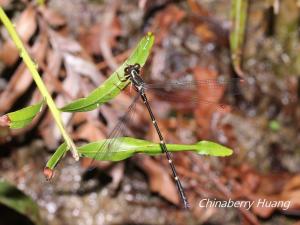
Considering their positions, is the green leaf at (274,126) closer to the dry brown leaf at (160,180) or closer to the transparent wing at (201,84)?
the transparent wing at (201,84)

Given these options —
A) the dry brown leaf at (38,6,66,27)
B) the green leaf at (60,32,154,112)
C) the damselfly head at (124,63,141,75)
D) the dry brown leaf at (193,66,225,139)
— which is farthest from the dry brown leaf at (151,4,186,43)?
the green leaf at (60,32,154,112)

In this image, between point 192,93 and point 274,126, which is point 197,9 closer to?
point 192,93

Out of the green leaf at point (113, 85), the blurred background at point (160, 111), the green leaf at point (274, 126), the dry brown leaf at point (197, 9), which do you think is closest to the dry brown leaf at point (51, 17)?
the blurred background at point (160, 111)

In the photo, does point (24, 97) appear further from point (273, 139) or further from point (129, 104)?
point (273, 139)

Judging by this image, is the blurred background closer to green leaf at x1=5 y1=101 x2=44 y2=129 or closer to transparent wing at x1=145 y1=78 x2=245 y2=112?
transparent wing at x1=145 y1=78 x2=245 y2=112

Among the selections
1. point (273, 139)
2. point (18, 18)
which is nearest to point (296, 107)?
point (273, 139)

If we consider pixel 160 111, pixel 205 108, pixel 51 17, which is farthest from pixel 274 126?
pixel 51 17
